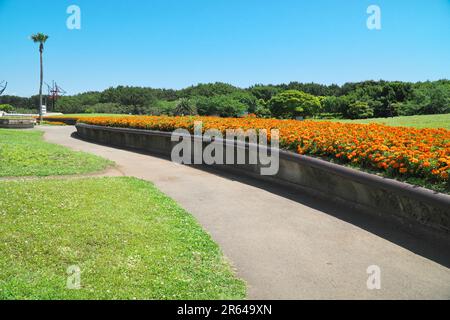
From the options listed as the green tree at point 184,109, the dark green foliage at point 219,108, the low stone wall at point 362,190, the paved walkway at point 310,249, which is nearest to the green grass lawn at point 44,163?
the paved walkway at point 310,249

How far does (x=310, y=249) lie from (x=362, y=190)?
174cm

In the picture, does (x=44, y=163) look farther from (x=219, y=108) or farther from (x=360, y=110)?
(x=360, y=110)

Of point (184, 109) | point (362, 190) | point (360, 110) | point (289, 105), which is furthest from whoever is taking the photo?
point (289, 105)

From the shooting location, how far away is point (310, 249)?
468cm

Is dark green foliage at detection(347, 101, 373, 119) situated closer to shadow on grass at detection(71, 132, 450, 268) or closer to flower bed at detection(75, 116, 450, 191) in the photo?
flower bed at detection(75, 116, 450, 191)

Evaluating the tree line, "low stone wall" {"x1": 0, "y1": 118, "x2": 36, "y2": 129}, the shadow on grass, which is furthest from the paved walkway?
"low stone wall" {"x1": 0, "y1": 118, "x2": 36, "y2": 129}

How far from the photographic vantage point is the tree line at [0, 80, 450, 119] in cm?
3875

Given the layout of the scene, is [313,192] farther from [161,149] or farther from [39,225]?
[161,149]

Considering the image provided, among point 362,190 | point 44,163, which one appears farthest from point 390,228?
point 44,163

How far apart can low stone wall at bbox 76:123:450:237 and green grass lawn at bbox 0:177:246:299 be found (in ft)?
8.05

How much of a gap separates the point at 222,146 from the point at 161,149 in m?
3.85

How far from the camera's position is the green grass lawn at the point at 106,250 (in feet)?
11.5

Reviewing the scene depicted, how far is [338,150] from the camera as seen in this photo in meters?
6.91
